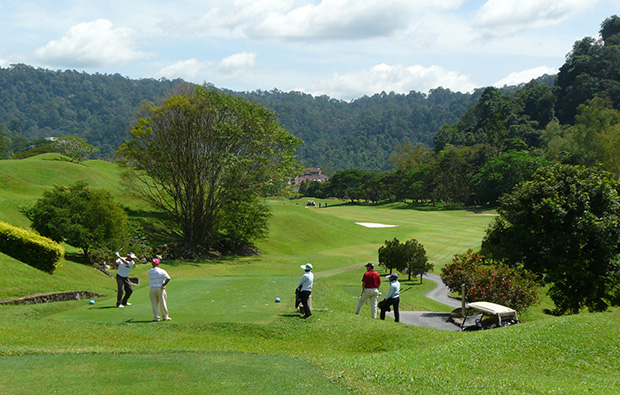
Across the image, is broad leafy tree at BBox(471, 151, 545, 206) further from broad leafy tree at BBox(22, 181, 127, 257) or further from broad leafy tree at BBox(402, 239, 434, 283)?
broad leafy tree at BBox(22, 181, 127, 257)

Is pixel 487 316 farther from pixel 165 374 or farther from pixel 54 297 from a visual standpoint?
pixel 54 297

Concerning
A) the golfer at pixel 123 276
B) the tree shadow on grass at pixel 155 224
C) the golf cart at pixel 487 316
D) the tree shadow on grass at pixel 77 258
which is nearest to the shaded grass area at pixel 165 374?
the golfer at pixel 123 276

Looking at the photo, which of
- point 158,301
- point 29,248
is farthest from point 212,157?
point 158,301

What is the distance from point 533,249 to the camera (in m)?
29.2

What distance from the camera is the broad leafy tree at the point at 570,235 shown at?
2658cm

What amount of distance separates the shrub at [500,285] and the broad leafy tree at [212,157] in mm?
22899

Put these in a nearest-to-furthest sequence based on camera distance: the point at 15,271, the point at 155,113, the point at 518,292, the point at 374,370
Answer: the point at 374,370, the point at 15,271, the point at 518,292, the point at 155,113

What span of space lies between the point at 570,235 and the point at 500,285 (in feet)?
16.2

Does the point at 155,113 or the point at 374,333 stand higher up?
the point at 155,113

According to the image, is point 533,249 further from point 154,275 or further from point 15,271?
point 15,271

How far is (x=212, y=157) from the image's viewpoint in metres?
44.2

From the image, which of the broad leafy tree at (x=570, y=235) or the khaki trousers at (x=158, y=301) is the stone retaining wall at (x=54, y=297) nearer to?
the khaki trousers at (x=158, y=301)

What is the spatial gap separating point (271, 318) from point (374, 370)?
608cm

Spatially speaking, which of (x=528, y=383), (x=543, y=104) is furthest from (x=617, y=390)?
(x=543, y=104)
